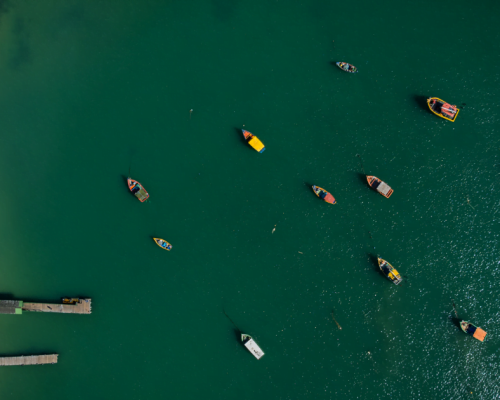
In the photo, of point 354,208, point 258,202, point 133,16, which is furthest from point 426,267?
point 133,16

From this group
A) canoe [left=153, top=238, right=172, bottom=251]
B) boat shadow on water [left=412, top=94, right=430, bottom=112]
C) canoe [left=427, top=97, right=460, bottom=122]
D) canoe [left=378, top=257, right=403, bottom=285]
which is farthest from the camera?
boat shadow on water [left=412, top=94, right=430, bottom=112]

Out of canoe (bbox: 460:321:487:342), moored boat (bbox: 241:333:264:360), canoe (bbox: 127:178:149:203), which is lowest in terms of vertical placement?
canoe (bbox: 460:321:487:342)

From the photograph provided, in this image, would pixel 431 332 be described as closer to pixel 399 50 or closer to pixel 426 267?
pixel 426 267

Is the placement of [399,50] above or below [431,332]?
above

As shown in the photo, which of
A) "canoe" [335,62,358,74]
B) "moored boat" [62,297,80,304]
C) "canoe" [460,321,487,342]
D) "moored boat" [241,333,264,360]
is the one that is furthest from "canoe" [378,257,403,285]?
"moored boat" [62,297,80,304]

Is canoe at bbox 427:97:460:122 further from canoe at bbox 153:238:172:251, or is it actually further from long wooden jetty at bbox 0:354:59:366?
long wooden jetty at bbox 0:354:59:366

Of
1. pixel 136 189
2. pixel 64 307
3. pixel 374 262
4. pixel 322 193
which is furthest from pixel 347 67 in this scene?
pixel 64 307
